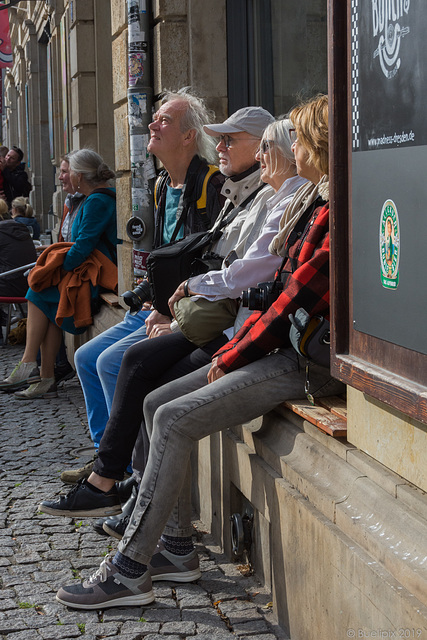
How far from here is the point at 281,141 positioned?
13.2 feet

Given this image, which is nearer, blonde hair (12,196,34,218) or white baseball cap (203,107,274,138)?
white baseball cap (203,107,274,138)

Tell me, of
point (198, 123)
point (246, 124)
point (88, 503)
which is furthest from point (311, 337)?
point (198, 123)

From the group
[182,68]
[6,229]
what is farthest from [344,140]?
[6,229]

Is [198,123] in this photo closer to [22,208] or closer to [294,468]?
[294,468]

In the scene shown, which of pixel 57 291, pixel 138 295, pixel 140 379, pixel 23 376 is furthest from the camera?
pixel 23 376

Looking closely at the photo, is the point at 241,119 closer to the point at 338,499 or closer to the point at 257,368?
the point at 257,368

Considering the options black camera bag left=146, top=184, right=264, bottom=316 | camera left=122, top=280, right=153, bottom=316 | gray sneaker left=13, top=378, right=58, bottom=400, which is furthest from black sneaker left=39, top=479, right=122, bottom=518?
gray sneaker left=13, top=378, right=58, bottom=400

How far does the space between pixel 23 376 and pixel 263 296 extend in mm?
4476

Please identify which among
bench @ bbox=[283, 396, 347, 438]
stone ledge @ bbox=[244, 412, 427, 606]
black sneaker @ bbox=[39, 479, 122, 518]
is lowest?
black sneaker @ bbox=[39, 479, 122, 518]

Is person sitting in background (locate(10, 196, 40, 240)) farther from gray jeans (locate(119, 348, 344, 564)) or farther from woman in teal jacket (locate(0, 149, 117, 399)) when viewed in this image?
gray jeans (locate(119, 348, 344, 564))

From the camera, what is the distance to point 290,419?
3561 millimetres

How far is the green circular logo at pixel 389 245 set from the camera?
253cm

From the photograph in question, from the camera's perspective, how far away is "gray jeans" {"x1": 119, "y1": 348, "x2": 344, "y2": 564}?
3.51 meters

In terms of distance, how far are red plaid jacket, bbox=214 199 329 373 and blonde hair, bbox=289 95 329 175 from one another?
0.56 feet
